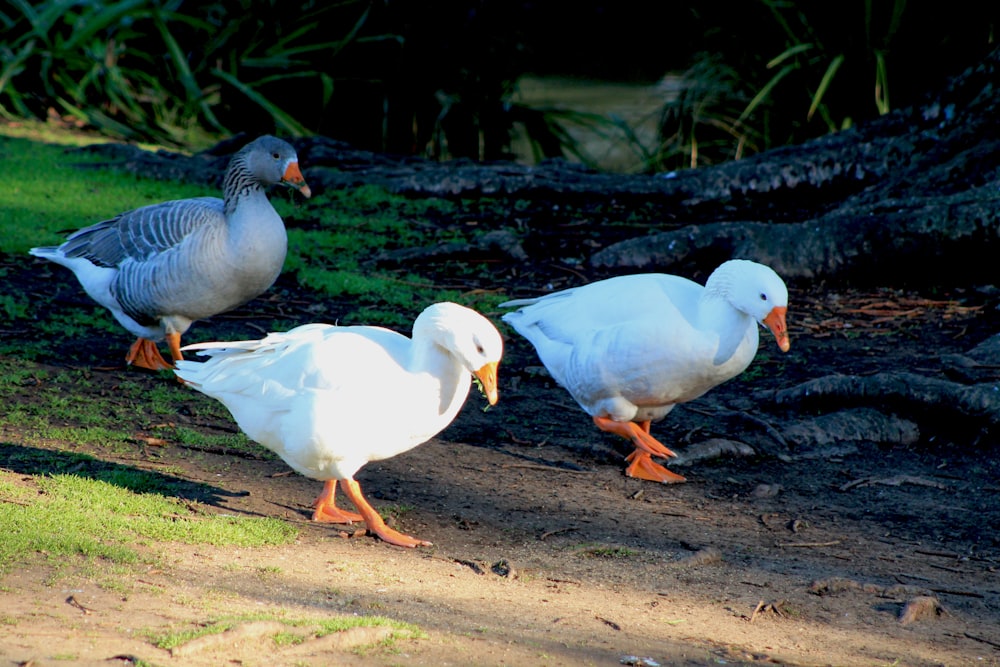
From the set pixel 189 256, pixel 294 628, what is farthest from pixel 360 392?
pixel 189 256

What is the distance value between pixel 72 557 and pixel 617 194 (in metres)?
6.53

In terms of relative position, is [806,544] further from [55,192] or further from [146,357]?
[55,192]

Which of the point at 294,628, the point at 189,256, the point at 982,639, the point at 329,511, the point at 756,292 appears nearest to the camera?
the point at 294,628

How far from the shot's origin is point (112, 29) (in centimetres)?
1180

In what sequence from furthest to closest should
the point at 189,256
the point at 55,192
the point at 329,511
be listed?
the point at 55,192 → the point at 189,256 → the point at 329,511

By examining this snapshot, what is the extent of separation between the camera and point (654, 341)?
15.2 ft

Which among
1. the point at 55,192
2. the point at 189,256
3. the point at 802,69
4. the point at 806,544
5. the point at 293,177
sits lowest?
the point at 806,544

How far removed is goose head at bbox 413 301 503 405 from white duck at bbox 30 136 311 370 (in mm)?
1973

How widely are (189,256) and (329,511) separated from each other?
78.5 inches

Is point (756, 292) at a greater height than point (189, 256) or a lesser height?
greater

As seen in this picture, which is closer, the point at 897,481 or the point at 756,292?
the point at 756,292

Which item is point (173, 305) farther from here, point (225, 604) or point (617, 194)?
point (617, 194)

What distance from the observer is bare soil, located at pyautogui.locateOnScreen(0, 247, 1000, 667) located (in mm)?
2928

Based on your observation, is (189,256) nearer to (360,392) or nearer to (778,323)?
(360,392)
